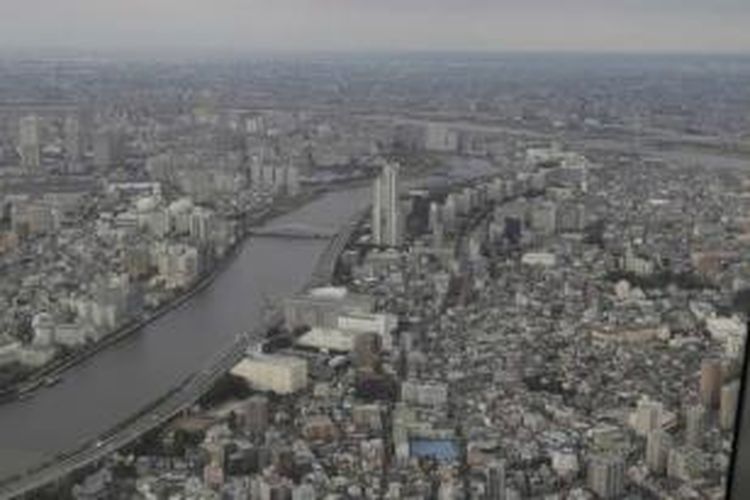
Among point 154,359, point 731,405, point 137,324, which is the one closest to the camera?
point 731,405

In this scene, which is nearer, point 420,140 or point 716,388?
point 716,388

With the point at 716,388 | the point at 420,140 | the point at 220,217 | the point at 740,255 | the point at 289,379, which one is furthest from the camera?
the point at 420,140

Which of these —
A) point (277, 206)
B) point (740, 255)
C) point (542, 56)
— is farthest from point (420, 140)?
point (740, 255)

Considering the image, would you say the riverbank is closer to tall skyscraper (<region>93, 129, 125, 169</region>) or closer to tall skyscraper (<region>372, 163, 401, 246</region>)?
tall skyscraper (<region>372, 163, 401, 246</region>)

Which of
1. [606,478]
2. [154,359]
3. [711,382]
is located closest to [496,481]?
[606,478]

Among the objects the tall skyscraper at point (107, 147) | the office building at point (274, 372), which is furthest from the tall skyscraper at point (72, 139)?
A: the office building at point (274, 372)

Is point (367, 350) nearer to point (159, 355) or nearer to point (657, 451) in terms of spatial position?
point (159, 355)

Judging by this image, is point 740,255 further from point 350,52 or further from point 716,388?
point 350,52

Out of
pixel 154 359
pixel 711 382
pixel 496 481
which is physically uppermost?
pixel 711 382

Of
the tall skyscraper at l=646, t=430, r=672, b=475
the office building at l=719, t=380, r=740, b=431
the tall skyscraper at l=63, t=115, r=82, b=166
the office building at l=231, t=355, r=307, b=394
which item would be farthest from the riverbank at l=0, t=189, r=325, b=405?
the office building at l=719, t=380, r=740, b=431
